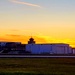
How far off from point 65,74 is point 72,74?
1.05 m

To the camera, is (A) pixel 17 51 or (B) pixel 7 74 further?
(A) pixel 17 51

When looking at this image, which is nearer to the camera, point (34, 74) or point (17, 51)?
point (34, 74)

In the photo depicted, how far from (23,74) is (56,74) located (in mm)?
4930

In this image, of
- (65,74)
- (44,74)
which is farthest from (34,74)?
(65,74)

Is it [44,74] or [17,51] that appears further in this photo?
[17,51]

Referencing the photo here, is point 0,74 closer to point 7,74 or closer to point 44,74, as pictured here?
point 7,74

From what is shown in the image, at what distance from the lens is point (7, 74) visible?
151 ft

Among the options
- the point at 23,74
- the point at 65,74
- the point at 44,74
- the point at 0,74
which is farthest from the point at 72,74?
the point at 0,74

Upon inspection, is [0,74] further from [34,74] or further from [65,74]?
[65,74]

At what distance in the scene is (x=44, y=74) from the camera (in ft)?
153

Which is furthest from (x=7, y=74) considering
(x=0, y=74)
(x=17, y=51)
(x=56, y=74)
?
(x=17, y=51)

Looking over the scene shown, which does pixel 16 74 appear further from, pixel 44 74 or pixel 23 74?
pixel 44 74

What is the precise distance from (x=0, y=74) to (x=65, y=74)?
965 cm

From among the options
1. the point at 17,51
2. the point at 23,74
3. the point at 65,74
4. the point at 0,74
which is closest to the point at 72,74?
the point at 65,74
